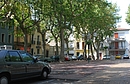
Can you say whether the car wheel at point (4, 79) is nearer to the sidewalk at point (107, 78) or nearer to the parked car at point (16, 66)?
the parked car at point (16, 66)

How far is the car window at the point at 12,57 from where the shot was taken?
1004cm

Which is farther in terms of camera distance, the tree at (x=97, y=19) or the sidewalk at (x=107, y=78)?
the tree at (x=97, y=19)

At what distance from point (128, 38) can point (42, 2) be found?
2279 inches

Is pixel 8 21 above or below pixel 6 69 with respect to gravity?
above

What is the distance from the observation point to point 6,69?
970cm

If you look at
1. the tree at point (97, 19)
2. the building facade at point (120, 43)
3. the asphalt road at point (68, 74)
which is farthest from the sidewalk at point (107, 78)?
the building facade at point (120, 43)

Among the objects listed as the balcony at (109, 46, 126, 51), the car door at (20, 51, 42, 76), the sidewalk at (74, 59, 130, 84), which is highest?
the balcony at (109, 46, 126, 51)

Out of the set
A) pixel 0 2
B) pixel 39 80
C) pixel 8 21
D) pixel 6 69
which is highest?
pixel 0 2

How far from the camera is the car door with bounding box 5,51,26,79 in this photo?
392 inches

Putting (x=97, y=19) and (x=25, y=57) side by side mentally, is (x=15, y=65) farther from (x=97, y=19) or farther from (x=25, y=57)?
(x=97, y=19)

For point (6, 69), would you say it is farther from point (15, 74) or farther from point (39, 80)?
point (39, 80)

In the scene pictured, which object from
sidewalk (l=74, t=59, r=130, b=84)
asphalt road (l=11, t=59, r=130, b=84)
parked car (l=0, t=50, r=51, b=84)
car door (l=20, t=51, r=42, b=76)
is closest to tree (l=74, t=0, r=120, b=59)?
asphalt road (l=11, t=59, r=130, b=84)

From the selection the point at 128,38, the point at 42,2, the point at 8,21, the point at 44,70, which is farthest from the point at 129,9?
the point at 44,70

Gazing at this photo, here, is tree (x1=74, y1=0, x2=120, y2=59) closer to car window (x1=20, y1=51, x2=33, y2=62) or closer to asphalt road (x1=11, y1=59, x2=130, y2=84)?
asphalt road (x1=11, y1=59, x2=130, y2=84)
